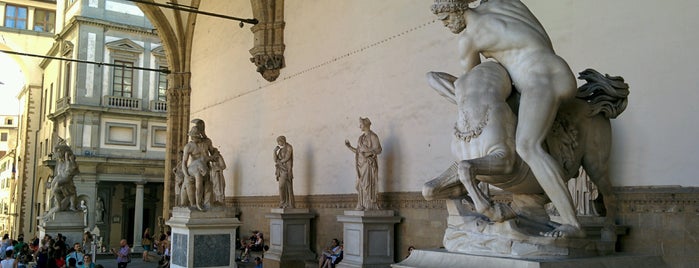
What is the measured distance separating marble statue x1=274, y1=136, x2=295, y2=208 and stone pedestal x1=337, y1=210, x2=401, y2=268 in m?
2.72

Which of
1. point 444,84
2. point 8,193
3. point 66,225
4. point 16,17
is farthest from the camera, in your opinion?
point 8,193

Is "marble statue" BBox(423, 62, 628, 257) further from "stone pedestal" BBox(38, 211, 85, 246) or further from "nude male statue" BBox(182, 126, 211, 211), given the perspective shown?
"stone pedestal" BBox(38, 211, 85, 246)

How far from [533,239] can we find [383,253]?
7864 mm

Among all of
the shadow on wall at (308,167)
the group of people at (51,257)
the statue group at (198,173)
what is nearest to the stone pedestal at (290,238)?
the shadow on wall at (308,167)

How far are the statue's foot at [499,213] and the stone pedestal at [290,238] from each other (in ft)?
33.3

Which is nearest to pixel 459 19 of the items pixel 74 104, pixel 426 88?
pixel 426 88

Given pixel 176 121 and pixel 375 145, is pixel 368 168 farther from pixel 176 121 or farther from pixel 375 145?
pixel 176 121

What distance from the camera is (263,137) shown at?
15695 mm

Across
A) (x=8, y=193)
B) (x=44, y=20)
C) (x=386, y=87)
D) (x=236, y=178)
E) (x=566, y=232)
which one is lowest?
(x=8, y=193)

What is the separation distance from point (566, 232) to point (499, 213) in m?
0.31

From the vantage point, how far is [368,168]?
36.1 ft

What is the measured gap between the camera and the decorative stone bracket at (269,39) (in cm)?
1506

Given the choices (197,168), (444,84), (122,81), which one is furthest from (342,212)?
(122,81)

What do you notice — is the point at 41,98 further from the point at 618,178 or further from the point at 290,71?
the point at 618,178
